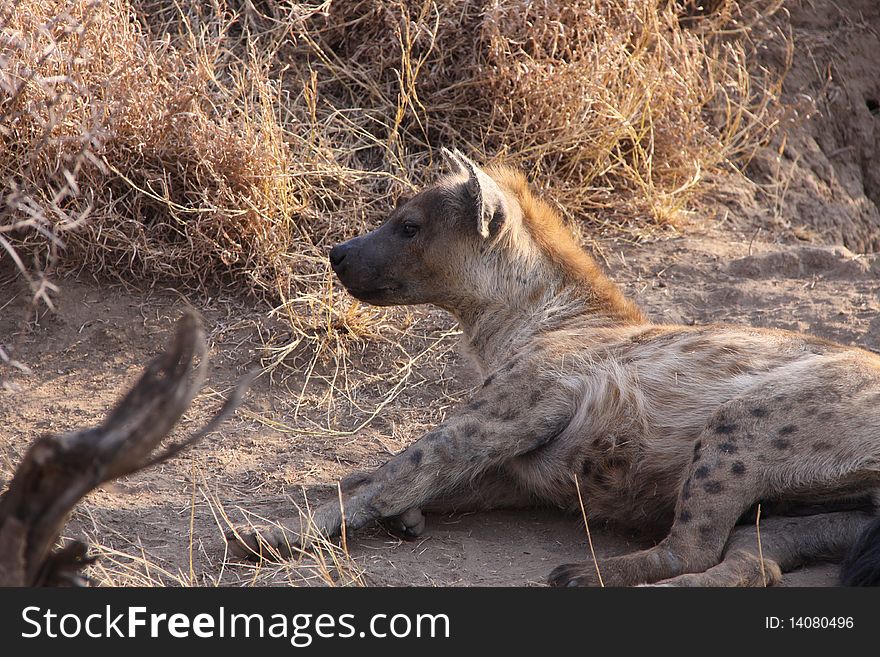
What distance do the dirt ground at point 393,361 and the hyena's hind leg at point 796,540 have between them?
0.07 m

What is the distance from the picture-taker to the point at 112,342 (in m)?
5.46

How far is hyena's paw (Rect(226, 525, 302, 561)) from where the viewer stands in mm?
3820

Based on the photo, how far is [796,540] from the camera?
11.8ft

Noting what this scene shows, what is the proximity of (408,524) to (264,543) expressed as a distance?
1.85 feet

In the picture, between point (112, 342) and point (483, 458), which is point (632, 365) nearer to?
point (483, 458)

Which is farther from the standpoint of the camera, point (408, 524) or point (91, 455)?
point (408, 524)

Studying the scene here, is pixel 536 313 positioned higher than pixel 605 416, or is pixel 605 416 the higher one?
pixel 536 313

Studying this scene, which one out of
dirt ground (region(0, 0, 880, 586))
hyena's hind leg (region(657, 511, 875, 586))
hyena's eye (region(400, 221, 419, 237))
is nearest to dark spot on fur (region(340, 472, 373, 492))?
dirt ground (region(0, 0, 880, 586))

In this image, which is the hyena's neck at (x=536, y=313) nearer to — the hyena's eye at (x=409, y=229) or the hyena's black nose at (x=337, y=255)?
the hyena's eye at (x=409, y=229)

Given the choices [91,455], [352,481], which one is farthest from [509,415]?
[91,455]

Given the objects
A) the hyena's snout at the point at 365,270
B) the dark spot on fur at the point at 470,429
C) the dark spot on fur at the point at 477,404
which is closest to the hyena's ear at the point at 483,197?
the hyena's snout at the point at 365,270

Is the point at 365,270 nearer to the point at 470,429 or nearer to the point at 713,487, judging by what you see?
the point at 470,429

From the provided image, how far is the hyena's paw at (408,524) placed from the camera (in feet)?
13.4
